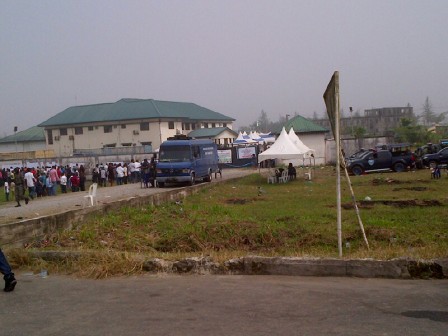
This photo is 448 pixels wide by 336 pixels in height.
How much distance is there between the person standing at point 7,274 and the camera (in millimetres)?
6105

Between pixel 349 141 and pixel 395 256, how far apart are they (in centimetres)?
3802

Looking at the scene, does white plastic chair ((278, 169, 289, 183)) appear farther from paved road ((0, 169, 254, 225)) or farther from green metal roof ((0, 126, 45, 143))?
green metal roof ((0, 126, 45, 143))

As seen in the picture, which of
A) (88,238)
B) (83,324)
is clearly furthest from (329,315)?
(88,238)

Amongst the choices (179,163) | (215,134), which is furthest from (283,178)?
(215,134)

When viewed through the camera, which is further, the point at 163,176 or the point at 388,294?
the point at 163,176

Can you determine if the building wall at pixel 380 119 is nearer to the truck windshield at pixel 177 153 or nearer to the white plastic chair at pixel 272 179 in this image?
the white plastic chair at pixel 272 179

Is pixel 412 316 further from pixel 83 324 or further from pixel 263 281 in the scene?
pixel 83 324

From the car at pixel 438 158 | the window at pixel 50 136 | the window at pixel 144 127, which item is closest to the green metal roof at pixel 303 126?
the car at pixel 438 158

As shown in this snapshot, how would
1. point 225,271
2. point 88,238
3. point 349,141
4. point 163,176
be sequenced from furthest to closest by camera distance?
1. point 349,141
2. point 163,176
3. point 88,238
4. point 225,271

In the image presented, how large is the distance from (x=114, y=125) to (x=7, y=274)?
55881 millimetres

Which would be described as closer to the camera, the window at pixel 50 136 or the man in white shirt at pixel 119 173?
the man in white shirt at pixel 119 173

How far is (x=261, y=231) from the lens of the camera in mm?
11070

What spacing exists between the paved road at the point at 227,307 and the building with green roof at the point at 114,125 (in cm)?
5184

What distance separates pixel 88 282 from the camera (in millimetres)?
6609
